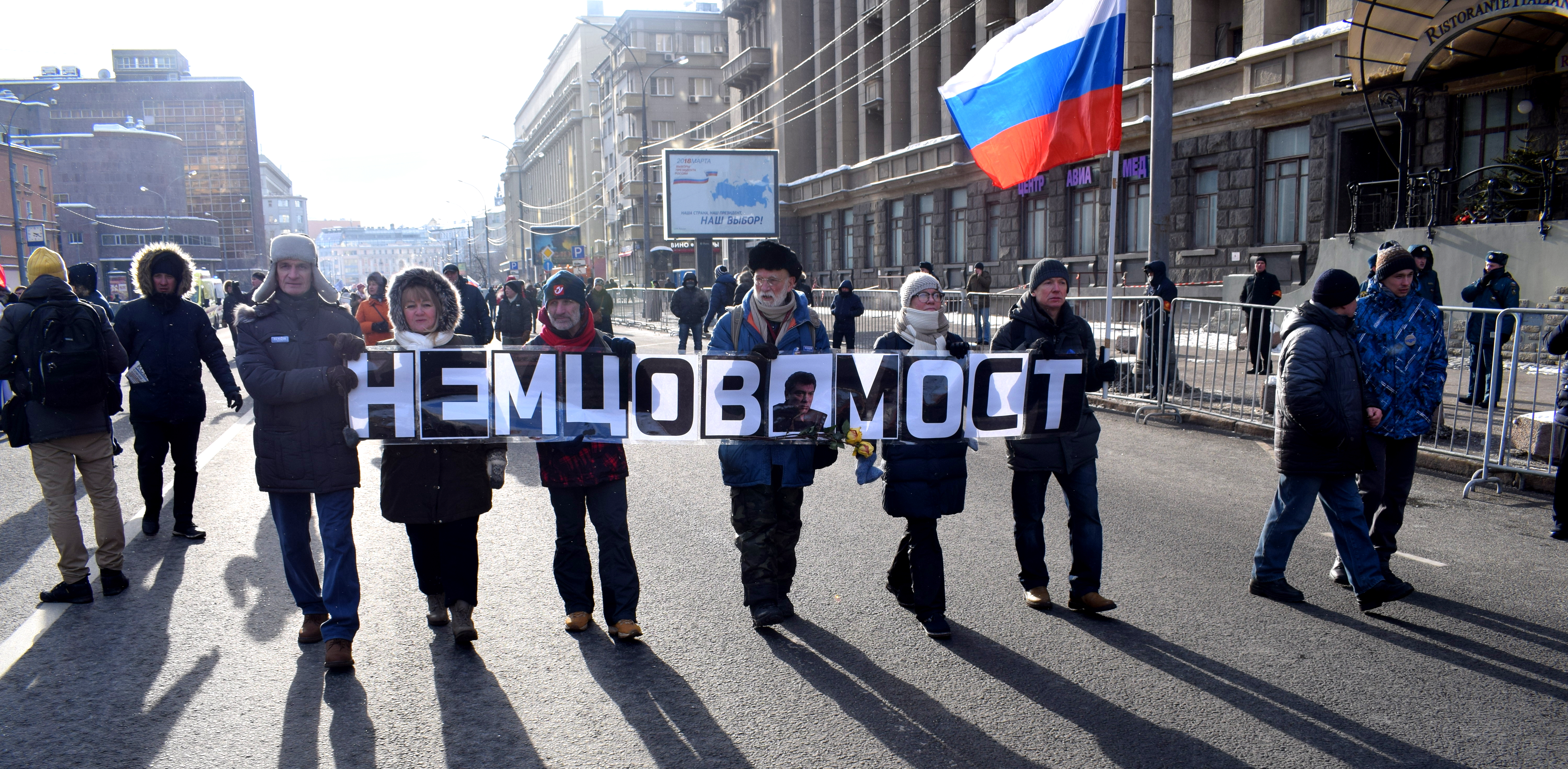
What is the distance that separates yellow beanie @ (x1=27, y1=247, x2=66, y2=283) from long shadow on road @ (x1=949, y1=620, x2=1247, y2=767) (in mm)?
5179

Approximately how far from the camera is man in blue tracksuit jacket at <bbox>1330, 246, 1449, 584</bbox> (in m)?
5.26

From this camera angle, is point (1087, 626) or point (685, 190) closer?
point (1087, 626)

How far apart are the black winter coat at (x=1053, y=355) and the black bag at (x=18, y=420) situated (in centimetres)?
507

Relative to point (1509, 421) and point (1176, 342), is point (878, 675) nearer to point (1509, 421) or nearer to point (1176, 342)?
point (1509, 421)

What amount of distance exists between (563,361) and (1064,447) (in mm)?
2482

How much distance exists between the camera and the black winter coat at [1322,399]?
4.82 m

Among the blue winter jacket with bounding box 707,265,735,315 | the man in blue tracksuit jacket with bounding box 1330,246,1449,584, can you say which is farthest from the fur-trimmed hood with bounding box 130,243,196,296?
the blue winter jacket with bounding box 707,265,735,315

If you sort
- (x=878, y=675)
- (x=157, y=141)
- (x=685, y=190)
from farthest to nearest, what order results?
(x=157, y=141) < (x=685, y=190) < (x=878, y=675)

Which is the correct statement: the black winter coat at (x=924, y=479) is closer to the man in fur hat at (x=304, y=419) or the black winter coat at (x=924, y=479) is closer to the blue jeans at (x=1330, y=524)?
the blue jeans at (x=1330, y=524)

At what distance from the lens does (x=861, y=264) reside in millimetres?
40281

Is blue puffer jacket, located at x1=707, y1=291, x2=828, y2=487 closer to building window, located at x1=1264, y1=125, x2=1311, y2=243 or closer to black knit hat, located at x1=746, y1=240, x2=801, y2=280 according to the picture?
black knit hat, located at x1=746, y1=240, x2=801, y2=280

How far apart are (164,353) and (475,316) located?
5.62 m

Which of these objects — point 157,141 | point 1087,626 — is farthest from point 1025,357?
point 157,141

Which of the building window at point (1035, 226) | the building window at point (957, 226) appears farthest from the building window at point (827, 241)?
the building window at point (1035, 226)
